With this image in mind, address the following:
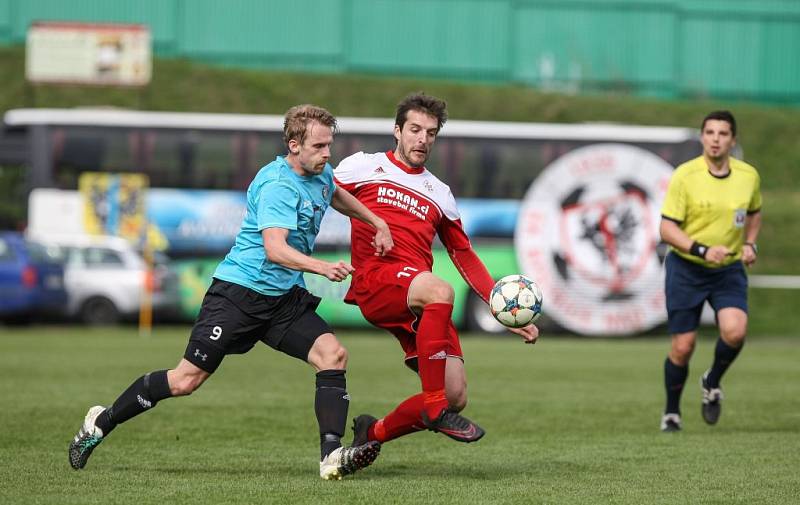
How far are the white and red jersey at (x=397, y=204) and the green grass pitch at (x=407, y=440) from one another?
1.25m

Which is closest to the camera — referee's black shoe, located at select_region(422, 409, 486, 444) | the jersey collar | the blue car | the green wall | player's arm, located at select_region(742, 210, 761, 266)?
referee's black shoe, located at select_region(422, 409, 486, 444)

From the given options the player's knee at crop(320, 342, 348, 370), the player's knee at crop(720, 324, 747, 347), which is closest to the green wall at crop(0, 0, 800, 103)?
the player's knee at crop(720, 324, 747, 347)

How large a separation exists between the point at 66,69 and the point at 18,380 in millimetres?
19519

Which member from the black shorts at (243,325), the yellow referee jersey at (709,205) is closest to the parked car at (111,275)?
the yellow referee jersey at (709,205)

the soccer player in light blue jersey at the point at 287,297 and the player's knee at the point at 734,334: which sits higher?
the soccer player in light blue jersey at the point at 287,297

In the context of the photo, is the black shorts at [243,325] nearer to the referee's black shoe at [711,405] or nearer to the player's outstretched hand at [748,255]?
the player's outstretched hand at [748,255]

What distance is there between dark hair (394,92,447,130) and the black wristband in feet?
Result: 9.58

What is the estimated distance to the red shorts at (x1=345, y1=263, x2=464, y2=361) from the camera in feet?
25.4

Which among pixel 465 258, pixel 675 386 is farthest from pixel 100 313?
pixel 465 258

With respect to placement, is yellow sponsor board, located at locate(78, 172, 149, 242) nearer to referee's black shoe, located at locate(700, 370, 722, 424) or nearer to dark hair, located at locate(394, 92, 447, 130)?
referee's black shoe, located at locate(700, 370, 722, 424)

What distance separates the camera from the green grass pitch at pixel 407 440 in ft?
23.8

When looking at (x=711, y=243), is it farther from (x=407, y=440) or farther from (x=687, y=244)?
(x=407, y=440)

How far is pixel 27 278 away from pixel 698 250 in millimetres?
16287

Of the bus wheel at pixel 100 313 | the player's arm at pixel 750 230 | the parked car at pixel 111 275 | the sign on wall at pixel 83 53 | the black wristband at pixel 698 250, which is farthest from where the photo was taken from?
the sign on wall at pixel 83 53
